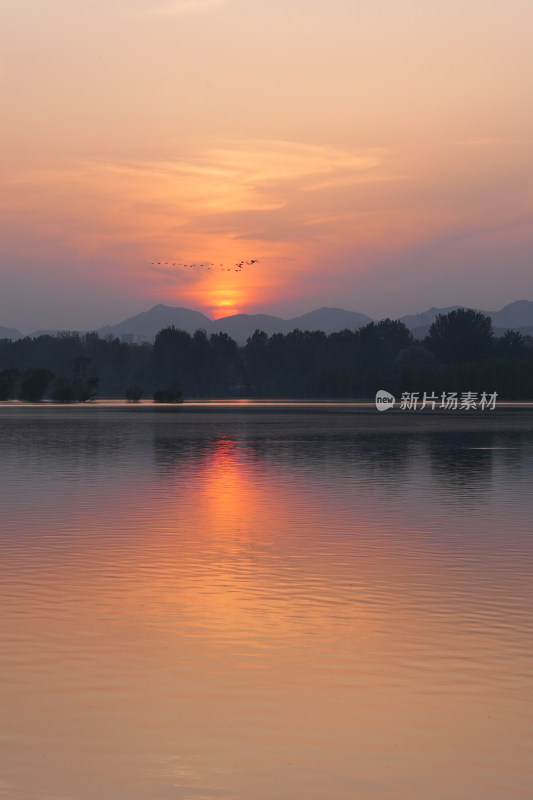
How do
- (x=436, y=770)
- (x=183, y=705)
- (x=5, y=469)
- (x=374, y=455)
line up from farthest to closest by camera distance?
1. (x=374, y=455)
2. (x=5, y=469)
3. (x=183, y=705)
4. (x=436, y=770)

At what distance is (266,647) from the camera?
1405 centimetres

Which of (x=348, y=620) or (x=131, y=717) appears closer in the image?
(x=131, y=717)

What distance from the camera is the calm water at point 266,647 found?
31.4ft

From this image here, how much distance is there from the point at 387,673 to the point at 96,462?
35.8 meters

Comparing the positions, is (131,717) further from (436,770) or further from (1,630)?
(1,630)

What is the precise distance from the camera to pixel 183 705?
11.5 metres

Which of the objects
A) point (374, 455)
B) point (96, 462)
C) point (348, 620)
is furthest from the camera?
point (374, 455)

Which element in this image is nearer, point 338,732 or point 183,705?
point 338,732

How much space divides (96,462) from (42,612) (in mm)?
31734

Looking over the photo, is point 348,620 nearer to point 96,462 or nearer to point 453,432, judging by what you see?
point 96,462

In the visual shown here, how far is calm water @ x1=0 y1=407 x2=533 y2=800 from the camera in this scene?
9586 millimetres

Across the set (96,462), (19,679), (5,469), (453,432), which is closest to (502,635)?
(19,679)

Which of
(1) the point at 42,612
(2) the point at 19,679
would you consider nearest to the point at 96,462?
(1) the point at 42,612

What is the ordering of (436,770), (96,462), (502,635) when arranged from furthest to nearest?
(96,462) < (502,635) < (436,770)
